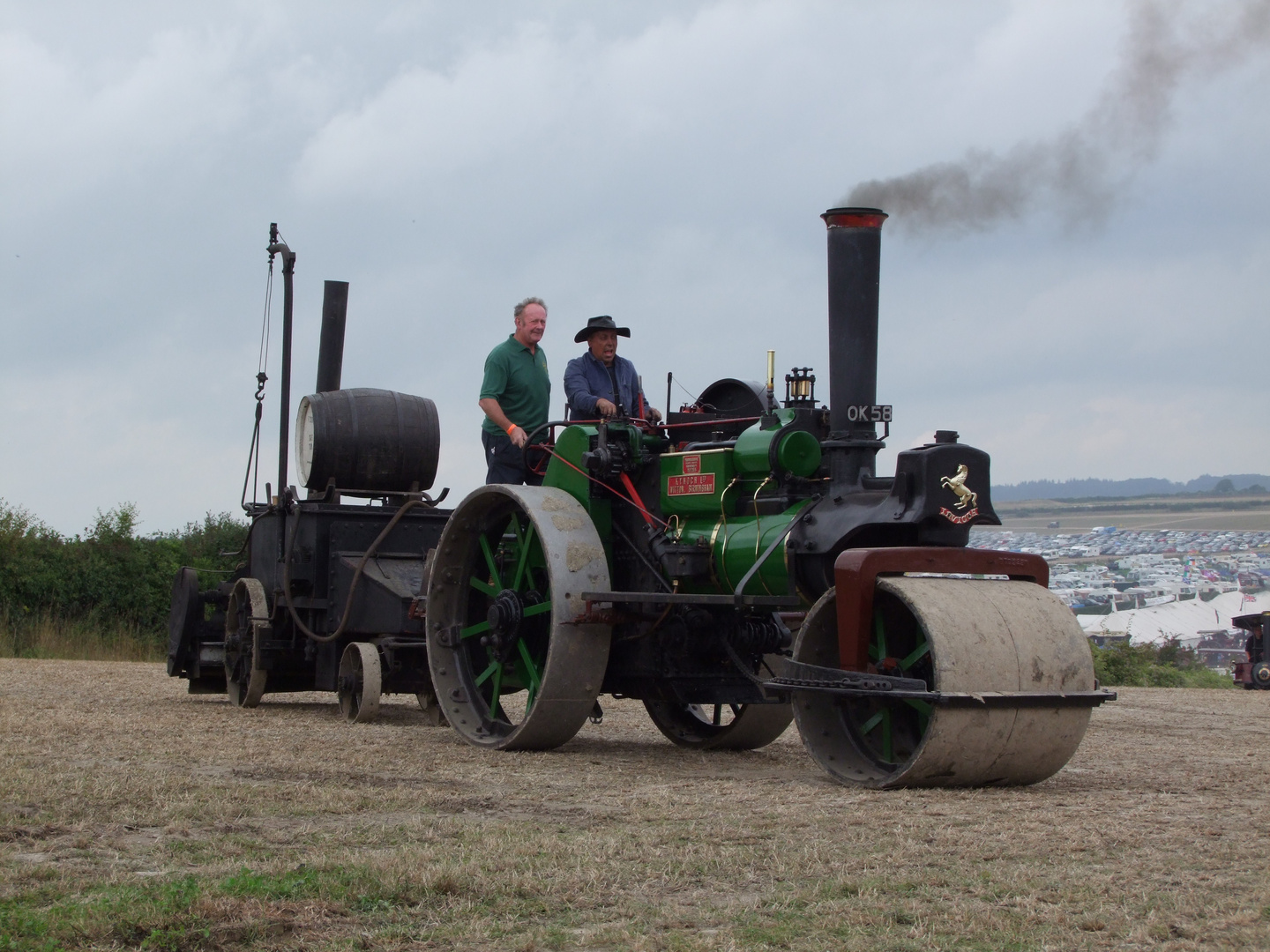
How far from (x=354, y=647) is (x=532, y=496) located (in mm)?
2411

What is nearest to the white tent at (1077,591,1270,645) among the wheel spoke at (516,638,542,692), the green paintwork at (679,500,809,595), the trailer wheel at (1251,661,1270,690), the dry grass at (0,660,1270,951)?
the trailer wheel at (1251,661,1270,690)

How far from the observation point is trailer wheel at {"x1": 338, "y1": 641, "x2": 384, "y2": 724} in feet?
30.1

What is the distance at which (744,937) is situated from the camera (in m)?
3.45

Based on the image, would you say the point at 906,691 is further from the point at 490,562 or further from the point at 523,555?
the point at 490,562

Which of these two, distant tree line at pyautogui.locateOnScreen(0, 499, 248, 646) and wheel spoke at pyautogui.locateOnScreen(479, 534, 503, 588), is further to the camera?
→ distant tree line at pyautogui.locateOnScreen(0, 499, 248, 646)

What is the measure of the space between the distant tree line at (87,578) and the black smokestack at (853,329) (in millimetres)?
13624

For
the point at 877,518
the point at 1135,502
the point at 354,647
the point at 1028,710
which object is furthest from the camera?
the point at 1135,502

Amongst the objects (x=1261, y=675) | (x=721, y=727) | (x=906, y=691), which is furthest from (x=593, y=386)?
(x=1261, y=675)

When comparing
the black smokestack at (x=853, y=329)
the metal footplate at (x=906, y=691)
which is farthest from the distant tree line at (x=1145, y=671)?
the metal footplate at (x=906, y=691)

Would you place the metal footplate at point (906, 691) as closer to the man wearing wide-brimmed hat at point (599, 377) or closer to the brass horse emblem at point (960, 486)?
the brass horse emblem at point (960, 486)

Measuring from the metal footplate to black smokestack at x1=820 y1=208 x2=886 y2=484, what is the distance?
0.95 m

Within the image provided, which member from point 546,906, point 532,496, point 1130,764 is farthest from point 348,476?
point 546,906

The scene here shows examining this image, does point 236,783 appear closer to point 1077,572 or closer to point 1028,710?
point 1028,710

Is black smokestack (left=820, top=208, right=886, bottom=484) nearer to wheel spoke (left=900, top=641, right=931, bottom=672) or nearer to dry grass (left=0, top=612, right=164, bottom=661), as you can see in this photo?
wheel spoke (left=900, top=641, right=931, bottom=672)
